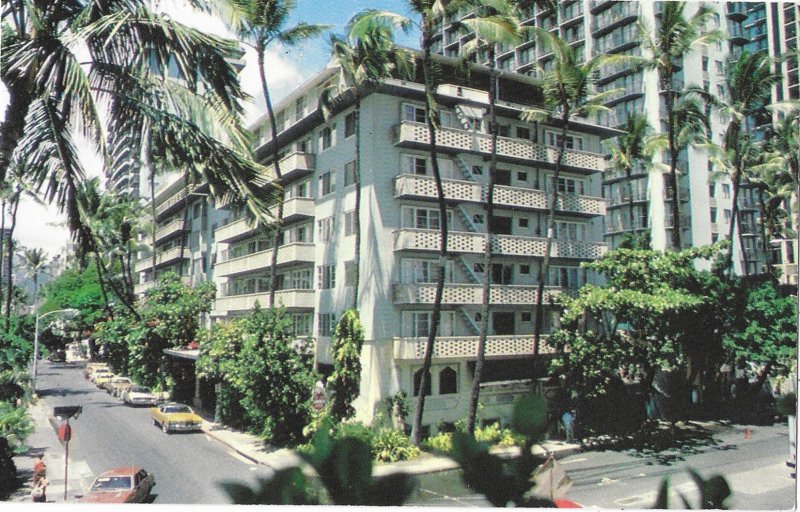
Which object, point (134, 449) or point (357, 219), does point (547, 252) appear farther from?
point (134, 449)

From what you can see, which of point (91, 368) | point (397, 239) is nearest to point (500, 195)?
point (397, 239)

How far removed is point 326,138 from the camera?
1059 centimetres

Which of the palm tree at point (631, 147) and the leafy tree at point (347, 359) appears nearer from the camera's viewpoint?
the leafy tree at point (347, 359)

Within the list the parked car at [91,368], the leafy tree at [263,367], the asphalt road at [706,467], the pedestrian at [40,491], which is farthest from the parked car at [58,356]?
the asphalt road at [706,467]

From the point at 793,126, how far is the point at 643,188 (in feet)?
27.0

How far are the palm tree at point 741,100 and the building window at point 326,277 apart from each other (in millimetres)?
8022

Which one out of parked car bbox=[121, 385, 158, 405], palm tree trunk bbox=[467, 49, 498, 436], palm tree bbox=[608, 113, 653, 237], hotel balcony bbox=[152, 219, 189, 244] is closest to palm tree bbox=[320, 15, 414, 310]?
palm tree trunk bbox=[467, 49, 498, 436]

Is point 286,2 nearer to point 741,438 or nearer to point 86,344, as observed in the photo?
point 86,344

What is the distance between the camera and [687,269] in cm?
1391

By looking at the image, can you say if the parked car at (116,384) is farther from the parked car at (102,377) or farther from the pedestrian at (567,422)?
the pedestrian at (567,422)

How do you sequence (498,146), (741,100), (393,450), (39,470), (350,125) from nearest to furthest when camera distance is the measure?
1. (393,450)
2. (39,470)
3. (350,125)
4. (498,146)
5. (741,100)

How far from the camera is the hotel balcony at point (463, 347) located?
368 inches

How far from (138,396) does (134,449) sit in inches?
35.4

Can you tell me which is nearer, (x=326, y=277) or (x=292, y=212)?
(x=292, y=212)
